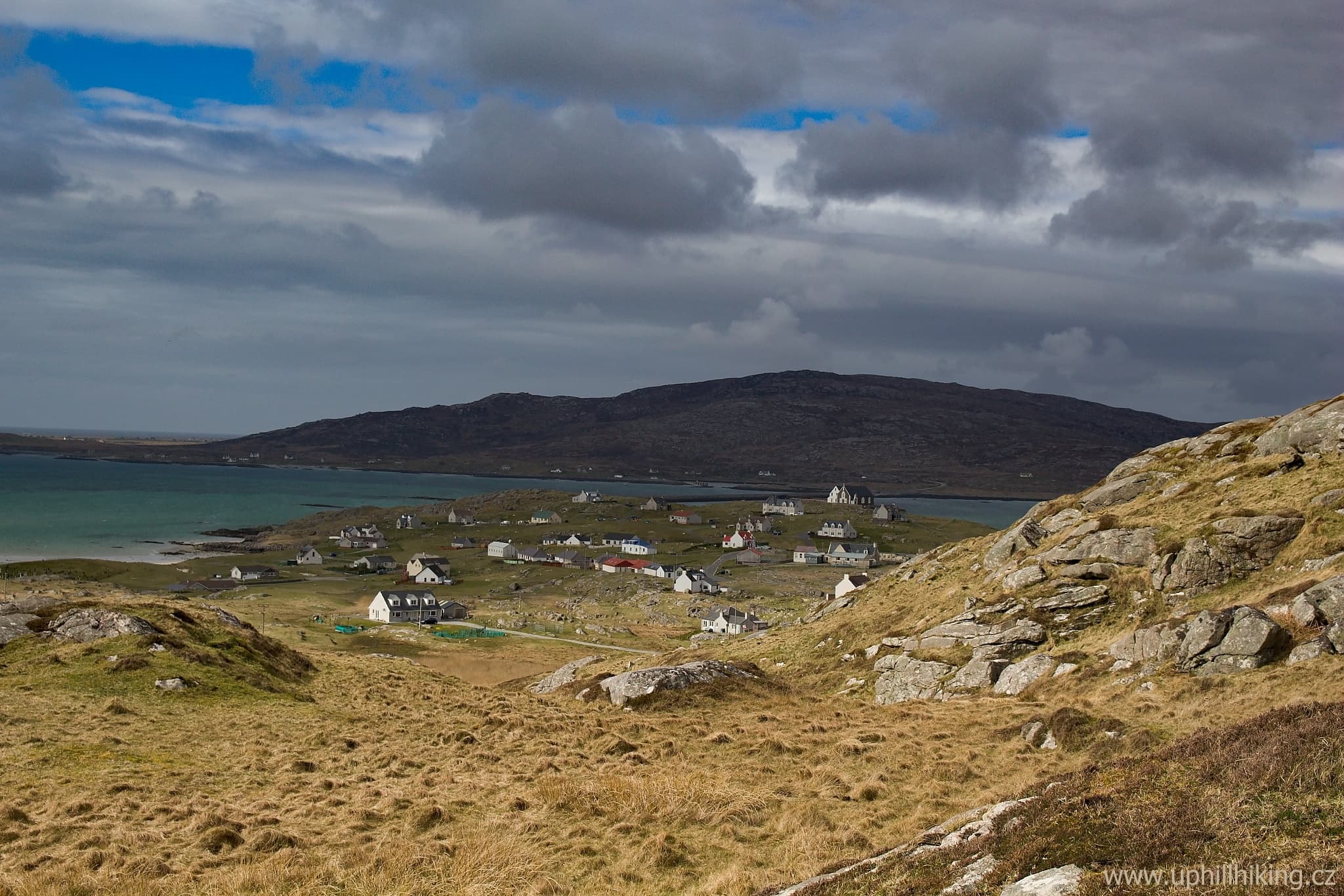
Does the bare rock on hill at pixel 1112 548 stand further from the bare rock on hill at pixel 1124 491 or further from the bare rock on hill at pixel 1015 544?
the bare rock on hill at pixel 1124 491

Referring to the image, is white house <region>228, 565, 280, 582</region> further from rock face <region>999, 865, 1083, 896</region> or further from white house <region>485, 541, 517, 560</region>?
rock face <region>999, 865, 1083, 896</region>

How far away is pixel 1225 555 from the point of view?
33.5 metres

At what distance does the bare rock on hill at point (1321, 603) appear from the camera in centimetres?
2559

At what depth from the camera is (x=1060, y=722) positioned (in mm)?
23625

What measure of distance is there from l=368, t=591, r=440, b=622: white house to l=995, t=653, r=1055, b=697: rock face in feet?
241

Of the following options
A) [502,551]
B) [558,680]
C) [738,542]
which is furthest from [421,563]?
[558,680]

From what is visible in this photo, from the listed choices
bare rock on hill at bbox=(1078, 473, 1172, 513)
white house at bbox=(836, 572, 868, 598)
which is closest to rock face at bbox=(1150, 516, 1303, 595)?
bare rock on hill at bbox=(1078, 473, 1172, 513)

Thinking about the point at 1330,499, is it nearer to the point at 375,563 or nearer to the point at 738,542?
the point at 738,542

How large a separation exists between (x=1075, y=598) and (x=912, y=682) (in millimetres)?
7929

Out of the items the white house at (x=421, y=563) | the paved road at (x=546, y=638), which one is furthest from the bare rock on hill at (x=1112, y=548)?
the white house at (x=421, y=563)

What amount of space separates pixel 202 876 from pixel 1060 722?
810 inches

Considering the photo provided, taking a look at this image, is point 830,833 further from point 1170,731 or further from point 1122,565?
point 1122,565

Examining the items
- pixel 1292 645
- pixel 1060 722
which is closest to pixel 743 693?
pixel 1060 722

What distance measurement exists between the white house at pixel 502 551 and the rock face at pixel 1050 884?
5741 inches
